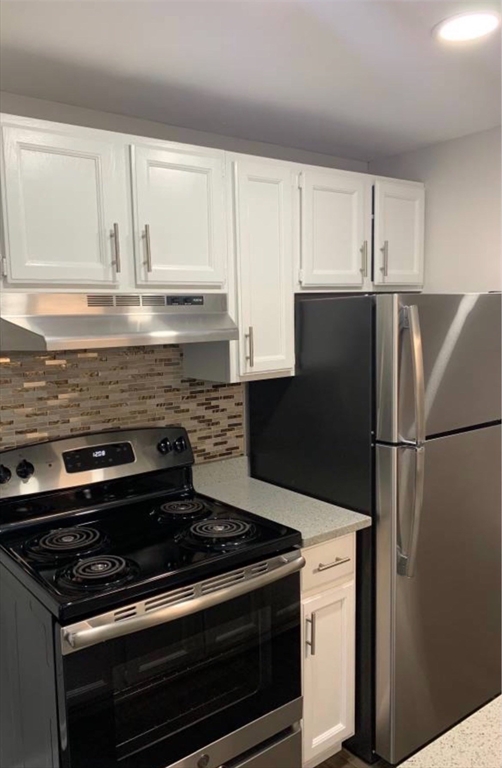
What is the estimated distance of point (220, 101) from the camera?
2098 millimetres

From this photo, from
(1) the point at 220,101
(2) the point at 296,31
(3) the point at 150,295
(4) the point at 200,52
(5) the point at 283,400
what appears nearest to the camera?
(2) the point at 296,31

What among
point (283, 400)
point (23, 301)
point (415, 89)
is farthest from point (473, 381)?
point (23, 301)

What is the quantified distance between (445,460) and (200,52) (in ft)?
5.09

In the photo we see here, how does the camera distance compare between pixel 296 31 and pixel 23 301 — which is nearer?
pixel 296 31

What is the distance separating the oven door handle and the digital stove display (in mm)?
686

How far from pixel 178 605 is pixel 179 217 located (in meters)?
1.23

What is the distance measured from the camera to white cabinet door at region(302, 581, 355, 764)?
2.00 meters

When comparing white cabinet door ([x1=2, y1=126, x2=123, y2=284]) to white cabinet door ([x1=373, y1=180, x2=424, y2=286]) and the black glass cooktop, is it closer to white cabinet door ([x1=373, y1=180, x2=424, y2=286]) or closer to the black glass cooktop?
the black glass cooktop

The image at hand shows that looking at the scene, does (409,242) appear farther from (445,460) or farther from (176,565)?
(176,565)

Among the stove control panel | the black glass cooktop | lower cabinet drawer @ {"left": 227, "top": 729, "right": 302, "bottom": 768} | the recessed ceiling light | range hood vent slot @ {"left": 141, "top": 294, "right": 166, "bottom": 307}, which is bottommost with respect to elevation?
lower cabinet drawer @ {"left": 227, "top": 729, "right": 302, "bottom": 768}

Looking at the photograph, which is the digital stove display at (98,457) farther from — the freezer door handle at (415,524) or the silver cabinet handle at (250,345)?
the freezer door handle at (415,524)

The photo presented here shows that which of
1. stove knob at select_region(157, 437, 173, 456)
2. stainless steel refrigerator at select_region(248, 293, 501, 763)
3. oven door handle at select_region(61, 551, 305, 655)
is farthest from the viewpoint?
stove knob at select_region(157, 437, 173, 456)

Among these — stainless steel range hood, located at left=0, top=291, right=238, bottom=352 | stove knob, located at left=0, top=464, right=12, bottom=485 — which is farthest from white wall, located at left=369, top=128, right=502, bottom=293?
stove knob, located at left=0, top=464, right=12, bottom=485

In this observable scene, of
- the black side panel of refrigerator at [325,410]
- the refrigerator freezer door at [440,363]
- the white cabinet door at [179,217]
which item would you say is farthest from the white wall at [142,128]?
the refrigerator freezer door at [440,363]
